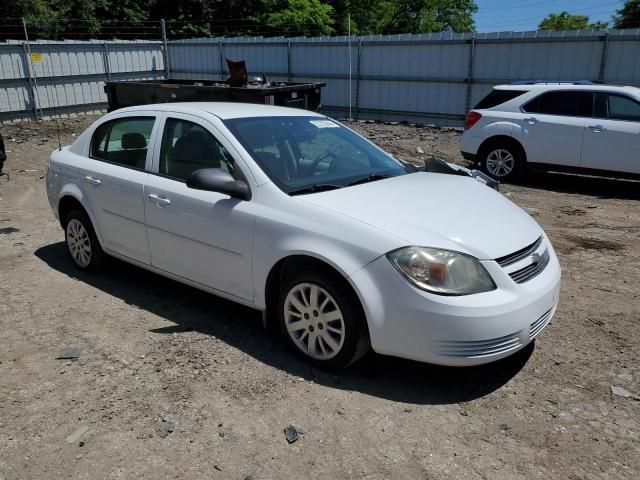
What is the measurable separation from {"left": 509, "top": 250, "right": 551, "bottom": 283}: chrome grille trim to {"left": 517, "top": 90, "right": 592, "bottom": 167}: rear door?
6.12 meters

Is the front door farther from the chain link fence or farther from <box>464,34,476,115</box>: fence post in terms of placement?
<box>464,34,476,115</box>: fence post

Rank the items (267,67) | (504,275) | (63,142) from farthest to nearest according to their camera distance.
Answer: (267,67) < (63,142) < (504,275)

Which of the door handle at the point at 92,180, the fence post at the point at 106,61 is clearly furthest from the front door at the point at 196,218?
the fence post at the point at 106,61

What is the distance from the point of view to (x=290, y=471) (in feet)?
9.27

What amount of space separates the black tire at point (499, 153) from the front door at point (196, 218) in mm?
6887

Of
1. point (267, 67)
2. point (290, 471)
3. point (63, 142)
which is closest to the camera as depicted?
point (290, 471)

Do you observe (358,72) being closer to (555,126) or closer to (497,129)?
(497,129)

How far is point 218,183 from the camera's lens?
12.4 ft

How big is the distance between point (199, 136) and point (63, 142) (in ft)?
37.1

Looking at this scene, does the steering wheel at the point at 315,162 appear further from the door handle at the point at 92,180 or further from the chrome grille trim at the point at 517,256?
the door handle at the point at 92,180

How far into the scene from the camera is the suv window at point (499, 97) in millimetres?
9719

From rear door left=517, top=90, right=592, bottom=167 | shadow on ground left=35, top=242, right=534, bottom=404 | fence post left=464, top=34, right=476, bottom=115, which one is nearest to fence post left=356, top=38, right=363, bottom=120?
fence post left=464, top=34, right=476, bottom=115

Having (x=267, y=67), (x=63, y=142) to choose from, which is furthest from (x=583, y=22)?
(x=63, y=142)

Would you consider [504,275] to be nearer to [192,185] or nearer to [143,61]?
[192,185]
